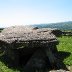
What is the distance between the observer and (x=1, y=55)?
22641 millimetres

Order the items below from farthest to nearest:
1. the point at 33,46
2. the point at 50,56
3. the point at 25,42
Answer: the point at 50,56 → the point at 33,46 → the point at 25,42

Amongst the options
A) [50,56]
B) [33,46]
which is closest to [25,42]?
[33,46]

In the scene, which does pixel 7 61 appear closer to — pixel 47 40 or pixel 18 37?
pixel 18 37

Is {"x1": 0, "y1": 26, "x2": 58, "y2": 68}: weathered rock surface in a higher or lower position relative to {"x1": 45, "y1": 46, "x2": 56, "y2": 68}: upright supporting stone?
higher

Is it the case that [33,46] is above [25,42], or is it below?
below

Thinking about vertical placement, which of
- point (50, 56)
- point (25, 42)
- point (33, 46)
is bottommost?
point (50, 56)

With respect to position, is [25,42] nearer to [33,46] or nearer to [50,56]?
[33,46]

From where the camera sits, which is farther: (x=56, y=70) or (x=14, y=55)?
(x=14, y=55)

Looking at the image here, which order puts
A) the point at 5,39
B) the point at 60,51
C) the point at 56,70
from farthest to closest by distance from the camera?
the point at 60,51
the point at 5,39
the point at 56,70

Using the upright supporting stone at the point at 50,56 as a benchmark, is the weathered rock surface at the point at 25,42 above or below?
above

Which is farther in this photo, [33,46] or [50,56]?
[50,56]

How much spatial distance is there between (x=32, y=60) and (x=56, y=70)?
2536mm

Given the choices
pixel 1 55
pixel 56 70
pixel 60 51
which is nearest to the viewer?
pixel 56 70

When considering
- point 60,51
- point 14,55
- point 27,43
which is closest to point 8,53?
point 14,55
